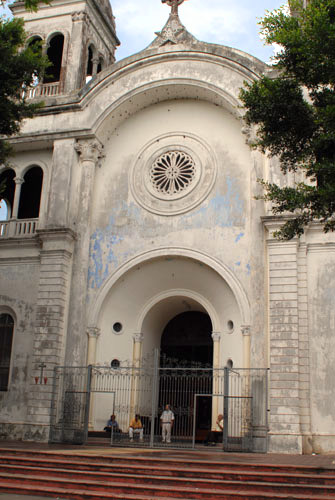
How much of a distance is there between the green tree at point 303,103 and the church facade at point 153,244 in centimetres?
478

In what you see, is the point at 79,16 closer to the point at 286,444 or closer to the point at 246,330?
the point at 246,330

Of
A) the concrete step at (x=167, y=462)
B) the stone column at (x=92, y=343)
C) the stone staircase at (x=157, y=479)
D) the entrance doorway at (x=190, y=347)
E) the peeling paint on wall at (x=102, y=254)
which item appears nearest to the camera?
the stone staircase at (x=157, y=479)

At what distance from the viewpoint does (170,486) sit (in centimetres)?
1104

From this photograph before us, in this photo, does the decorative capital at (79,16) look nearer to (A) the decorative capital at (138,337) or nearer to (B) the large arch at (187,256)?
(B) the large arch at (187,256)

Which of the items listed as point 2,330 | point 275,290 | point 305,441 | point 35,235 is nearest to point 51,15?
point 35,235

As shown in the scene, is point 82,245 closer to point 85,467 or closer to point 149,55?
point 149,55

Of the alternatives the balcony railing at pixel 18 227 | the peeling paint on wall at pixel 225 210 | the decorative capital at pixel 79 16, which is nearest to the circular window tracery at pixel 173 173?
the peeling paint on wall at pixel 225 210

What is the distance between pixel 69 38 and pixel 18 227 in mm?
9048

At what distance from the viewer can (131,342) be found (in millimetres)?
21047

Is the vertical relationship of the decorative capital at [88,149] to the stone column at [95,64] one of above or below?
below

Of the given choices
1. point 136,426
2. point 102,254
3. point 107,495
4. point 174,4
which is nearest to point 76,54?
point 174,4

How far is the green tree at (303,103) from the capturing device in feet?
39.9

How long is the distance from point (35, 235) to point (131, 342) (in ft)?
16.8

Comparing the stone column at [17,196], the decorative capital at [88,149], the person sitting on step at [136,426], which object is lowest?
the person sitting on step at [136,426]
